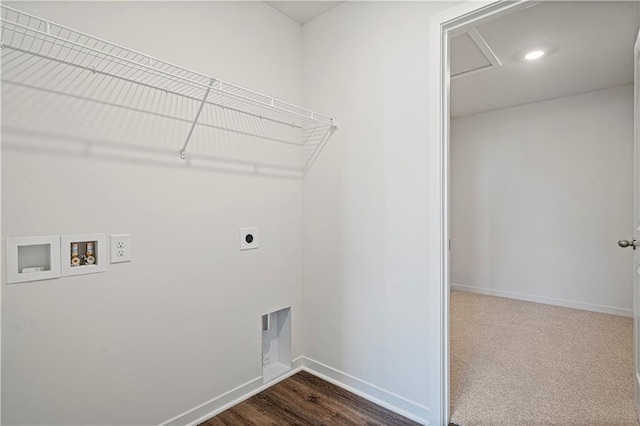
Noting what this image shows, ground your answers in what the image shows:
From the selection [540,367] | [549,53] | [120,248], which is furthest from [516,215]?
[120,248]

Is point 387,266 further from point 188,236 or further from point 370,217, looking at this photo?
point 188,236

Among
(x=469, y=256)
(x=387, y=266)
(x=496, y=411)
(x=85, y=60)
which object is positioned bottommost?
(x=496, y=411)

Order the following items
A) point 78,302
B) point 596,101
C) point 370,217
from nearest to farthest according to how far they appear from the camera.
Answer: point 78,302, point 370,217, point 596,101

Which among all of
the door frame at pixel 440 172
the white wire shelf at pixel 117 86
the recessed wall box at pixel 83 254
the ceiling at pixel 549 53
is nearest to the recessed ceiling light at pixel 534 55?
the ceiling at pixel 549 53

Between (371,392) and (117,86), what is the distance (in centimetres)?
208

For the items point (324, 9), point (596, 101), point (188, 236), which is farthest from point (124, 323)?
point (596, 101)

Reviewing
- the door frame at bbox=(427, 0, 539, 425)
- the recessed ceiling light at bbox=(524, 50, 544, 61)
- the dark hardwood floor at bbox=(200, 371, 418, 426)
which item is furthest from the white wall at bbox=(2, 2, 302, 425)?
the recessed ceiling light at bbox=(524, 50, 544, 61)

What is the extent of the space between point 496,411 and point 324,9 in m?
2.63

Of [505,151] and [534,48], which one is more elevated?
[534,48]

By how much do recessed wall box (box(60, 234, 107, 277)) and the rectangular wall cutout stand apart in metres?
1.10

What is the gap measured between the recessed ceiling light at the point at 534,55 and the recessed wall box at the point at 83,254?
314 cm

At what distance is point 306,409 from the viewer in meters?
1.86

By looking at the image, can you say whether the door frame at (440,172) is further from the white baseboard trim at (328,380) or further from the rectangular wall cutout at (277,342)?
the rectangular wall cutout at (277,342)

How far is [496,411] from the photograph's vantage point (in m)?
1.84
